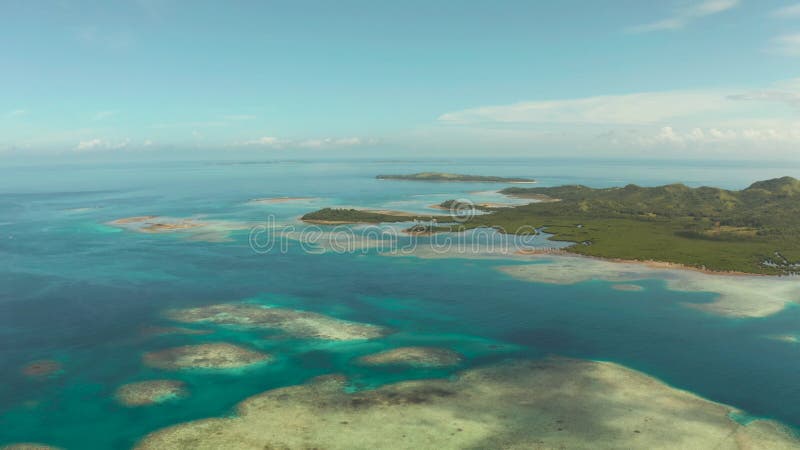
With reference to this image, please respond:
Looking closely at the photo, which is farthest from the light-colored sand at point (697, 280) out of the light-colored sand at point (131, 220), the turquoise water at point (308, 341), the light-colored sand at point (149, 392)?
the light-colored sand at point (131, 220)

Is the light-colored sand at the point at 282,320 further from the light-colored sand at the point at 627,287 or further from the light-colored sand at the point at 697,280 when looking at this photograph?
the light-colored sand at the point at 627,287

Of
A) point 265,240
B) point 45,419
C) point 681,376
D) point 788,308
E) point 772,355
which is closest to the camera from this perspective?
point 45,419

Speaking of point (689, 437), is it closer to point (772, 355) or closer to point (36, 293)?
point (772, 355)

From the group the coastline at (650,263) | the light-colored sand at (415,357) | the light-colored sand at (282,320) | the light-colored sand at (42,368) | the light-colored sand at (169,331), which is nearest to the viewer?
the light-colored sand at (42,368)

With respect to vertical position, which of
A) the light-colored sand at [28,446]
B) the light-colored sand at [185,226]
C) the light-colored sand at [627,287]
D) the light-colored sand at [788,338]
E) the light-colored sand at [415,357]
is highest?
the light-colored sand at [185,226]

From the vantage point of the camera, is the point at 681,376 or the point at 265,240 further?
the point at 265,240

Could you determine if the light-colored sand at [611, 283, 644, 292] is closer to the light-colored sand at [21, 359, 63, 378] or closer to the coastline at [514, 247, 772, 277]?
the coastline at [514, 247, 772, 277]

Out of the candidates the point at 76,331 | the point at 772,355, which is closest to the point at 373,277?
the point at 76,331
